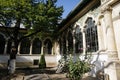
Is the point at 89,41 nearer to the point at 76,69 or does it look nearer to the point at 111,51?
the point at 111,51

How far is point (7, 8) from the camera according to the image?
10.6 m

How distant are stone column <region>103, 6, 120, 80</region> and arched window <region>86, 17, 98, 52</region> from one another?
6.56 feet

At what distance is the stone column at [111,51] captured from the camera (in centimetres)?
723

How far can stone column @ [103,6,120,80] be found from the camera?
23.7 ft

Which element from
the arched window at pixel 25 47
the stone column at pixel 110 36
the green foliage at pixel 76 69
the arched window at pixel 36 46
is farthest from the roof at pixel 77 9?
the arched window at pixel 25 47

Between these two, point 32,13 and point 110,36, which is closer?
point 110,36

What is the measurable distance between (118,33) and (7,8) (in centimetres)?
843

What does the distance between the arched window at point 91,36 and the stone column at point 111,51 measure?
1999mm

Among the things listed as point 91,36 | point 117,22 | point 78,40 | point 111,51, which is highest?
point 117,22

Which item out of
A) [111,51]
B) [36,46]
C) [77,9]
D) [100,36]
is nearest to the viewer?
[111,51]

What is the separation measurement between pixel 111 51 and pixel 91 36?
10.3 ft

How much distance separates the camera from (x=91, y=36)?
1069 cm

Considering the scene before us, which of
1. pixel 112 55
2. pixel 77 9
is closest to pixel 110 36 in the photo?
pixel 112 55

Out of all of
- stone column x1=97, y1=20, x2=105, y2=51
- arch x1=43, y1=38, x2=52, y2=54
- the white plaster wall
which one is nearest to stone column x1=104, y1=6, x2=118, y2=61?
the white plaster wall
